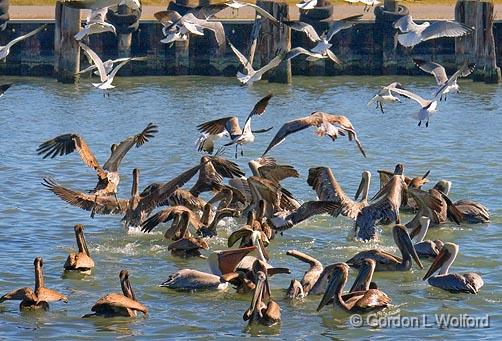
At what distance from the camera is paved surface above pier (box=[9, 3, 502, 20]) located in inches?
1695

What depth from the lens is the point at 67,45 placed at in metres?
38.9

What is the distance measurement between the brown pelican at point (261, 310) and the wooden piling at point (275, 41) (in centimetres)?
2372

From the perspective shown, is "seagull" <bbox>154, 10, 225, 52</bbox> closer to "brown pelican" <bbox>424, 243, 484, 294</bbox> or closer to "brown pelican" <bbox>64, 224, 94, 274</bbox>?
"brown pelican" <bbox>64, 224, 94, 274</bbox>

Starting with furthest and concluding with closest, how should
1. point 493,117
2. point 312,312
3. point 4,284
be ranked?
point 493,117 < point 4,284 < point 312,312

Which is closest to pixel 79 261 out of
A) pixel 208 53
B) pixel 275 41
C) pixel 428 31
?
pixel 428 31

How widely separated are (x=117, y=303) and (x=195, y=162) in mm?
12423

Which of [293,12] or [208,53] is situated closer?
[208,53]

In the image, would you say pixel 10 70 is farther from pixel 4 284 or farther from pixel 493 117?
pixel 4 284

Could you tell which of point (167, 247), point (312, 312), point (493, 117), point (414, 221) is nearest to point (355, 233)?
point (414, 221)

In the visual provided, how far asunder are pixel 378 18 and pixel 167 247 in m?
21.5

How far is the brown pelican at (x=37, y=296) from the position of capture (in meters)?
16.2

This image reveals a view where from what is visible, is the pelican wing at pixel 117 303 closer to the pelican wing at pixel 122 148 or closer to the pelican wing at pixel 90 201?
the pelican wing at pixel 90 201

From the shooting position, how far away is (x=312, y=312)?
53.6 ft

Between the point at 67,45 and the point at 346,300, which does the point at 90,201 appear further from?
→ the point at 67,45
